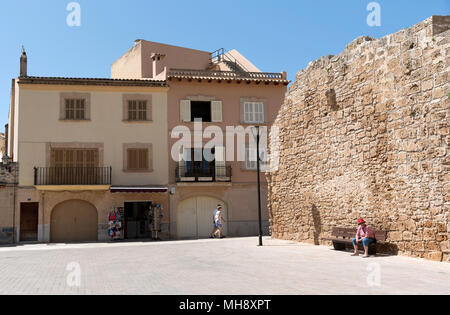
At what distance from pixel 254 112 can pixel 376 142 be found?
1496cm

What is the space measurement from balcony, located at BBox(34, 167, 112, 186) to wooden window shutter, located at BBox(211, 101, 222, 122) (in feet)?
20.2

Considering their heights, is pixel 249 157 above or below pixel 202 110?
below

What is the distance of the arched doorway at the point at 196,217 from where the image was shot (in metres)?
25.7

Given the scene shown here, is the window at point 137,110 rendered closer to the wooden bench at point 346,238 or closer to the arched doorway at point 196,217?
the arched doorway at point 196,217

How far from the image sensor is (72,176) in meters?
24.0

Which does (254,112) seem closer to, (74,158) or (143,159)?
(143,159)

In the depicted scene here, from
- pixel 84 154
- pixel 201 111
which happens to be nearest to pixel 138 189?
pixel 84 154

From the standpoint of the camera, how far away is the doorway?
23.6m

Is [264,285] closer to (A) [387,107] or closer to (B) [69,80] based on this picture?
(A) [387,107]

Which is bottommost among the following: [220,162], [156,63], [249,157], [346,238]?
[346,238]

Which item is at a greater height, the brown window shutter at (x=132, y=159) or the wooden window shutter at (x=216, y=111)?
the wooden window shutter at (x=216, y=111)

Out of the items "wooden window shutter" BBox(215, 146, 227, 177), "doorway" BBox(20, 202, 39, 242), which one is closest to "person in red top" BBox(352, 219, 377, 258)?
"wooden window shutter" BBox(215, 146, 227, 177)

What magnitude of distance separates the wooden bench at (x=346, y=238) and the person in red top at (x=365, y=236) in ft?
0.65

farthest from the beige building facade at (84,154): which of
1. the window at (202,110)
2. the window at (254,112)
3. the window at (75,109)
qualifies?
the window at (254,112)
